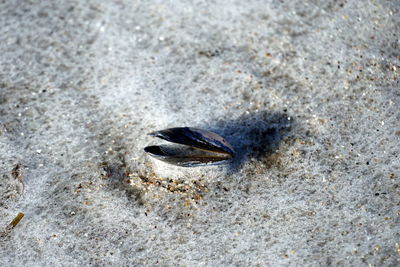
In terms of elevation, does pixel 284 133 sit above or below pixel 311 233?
above

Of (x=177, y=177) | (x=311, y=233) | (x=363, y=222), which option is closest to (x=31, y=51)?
(x=177, y=177)

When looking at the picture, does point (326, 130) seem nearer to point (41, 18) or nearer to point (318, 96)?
point (318, 96)

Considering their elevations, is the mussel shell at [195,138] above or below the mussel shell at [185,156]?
above

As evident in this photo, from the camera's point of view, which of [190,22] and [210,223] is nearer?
[210,223]

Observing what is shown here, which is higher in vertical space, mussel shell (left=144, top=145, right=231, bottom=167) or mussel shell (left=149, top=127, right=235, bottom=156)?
mussel shell (left=149, top=127, right=235, bottom=156)
